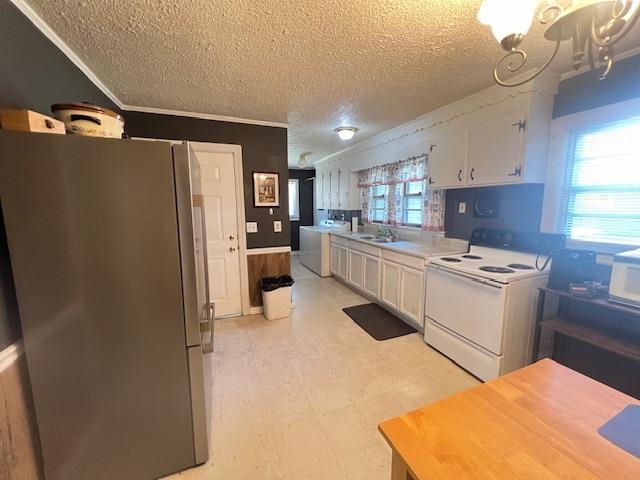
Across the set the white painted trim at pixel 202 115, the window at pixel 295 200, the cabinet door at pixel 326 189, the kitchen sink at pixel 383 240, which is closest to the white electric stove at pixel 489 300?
the kitchen sink at pixel 383 240

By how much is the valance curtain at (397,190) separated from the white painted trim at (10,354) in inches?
134

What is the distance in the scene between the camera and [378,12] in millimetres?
1438

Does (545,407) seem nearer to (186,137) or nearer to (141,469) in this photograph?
(141,469)

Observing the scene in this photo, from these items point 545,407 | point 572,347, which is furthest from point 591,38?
point 572,347

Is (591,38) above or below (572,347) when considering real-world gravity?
above

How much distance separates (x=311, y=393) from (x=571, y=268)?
2.00 meters

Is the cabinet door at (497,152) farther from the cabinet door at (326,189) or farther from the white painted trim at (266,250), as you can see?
the cabinet door at (326,189)

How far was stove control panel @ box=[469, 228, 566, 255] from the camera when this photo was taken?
2.21m

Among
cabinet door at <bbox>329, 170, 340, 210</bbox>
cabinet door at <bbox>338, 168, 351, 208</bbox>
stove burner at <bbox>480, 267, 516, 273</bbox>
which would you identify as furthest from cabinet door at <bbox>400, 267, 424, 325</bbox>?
cabinet door at <bbox>329, 170, 340, 210</bbox>

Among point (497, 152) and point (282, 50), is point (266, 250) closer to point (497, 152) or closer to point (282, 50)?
point (282, 50)

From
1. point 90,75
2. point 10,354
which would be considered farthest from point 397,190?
point 10,354

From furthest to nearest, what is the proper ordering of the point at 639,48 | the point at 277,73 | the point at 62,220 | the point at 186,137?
the point at 186,137
the point at 277,73
the point at 639,48
the point at 62,220

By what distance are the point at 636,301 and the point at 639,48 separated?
1619 millimetres

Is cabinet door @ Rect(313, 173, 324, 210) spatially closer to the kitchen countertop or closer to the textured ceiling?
the kitchen countertop
